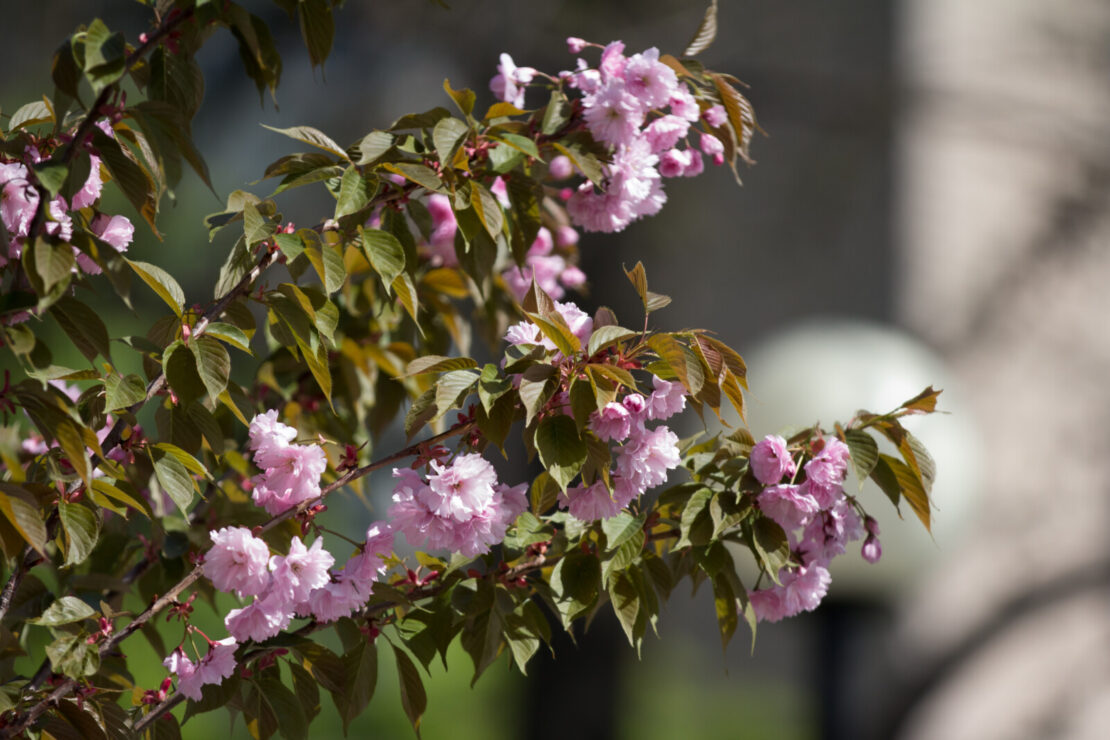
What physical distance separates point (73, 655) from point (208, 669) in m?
0.10

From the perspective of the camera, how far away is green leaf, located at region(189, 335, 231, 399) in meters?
0.75

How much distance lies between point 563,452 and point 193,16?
41cm

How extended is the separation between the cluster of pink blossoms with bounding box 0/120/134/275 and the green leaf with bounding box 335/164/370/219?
0.17 metres

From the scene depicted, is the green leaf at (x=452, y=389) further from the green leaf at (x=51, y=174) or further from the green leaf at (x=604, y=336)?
the green leaf at (x=51, y=174)

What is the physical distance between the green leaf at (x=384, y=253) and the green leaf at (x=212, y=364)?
0.14 metres

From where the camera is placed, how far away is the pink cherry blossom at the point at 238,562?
762mm

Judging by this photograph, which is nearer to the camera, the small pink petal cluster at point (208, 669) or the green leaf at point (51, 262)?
the green leaf at point (51, 262)

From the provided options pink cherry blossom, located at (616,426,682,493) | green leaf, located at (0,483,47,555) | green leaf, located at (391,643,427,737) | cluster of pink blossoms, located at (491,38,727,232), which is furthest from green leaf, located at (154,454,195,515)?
cluster of pink blossoms, located at (491,38,727,232)

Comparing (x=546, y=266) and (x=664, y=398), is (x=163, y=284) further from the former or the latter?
(x=546, y=266)

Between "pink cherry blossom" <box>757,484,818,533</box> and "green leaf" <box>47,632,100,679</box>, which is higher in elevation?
"green leaf" <box>47,632,100,679</box>

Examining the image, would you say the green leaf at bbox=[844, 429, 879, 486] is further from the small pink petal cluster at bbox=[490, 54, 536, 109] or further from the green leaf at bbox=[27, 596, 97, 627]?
the green leaf at bbox=[27, 596, 97, 627]

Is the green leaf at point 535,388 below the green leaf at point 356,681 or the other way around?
the other way around

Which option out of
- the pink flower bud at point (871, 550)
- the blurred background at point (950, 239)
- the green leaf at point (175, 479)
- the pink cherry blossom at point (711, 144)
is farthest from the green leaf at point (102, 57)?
the blurred background at point (950, 239)

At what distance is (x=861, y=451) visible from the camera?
0.84 metres
